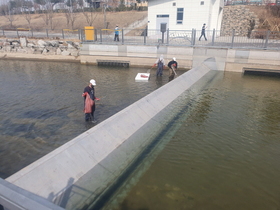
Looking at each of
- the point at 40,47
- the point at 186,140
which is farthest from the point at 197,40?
the point at 40,47

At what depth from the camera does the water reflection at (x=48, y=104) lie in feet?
23.8

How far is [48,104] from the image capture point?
11.3 metres

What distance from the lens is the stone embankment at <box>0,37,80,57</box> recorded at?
25.9 m

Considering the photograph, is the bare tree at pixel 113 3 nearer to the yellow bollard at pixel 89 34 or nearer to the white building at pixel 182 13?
the white building at pixel 182 13

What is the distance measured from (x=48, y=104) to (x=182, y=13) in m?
21.5

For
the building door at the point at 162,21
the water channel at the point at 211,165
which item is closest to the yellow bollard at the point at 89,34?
the building door at the point at 162,21

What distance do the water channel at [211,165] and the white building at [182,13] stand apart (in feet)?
60.6

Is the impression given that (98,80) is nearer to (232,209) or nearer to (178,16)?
(232,209)

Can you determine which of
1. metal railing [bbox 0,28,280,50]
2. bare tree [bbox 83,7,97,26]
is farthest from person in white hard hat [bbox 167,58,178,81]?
bare tree [bbox 83,7,97,26]

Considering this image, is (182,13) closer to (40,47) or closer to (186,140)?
(40,47)

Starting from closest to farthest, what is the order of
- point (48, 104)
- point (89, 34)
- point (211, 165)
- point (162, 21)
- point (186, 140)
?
point (211, 165) → point (186, 140) → point (48, 104) → point (89, 34) → point (162, 21)

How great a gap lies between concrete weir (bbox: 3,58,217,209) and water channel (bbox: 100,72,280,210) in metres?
0.50

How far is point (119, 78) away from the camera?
1728 centimetres

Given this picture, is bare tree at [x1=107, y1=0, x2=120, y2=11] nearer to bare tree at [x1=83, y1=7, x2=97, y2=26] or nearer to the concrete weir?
bare tree at [x1=83, y1=7, x2=97, y2=26]
